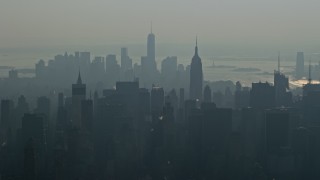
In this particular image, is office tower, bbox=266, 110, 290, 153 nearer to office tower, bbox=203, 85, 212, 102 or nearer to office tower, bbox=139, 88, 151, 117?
office tower, bbox=139, 88, 151, 117

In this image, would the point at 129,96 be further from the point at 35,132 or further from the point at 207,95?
the point at 35,132

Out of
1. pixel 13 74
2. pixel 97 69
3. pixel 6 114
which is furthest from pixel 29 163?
pixel 97 69

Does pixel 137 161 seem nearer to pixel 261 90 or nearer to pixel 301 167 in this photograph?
pixel 301 167

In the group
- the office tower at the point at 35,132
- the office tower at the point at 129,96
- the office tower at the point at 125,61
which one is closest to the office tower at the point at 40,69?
the office tower at the point at 125,61

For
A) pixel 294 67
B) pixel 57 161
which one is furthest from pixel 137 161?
pixel 294 67

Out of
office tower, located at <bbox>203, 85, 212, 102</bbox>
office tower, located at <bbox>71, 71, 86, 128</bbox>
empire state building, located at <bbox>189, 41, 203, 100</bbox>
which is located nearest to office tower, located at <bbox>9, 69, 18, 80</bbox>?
office tower, located at <bbox>71, 71, 86, 128</bbox>

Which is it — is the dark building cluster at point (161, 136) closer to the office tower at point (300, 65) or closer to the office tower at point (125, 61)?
the office tower at point (300, 65)
